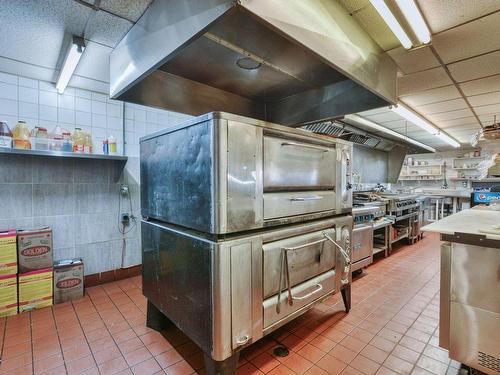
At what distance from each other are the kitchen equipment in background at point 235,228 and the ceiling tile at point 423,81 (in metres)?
1.52

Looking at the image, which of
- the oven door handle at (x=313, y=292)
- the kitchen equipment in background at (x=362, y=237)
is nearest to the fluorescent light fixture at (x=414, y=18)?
the oven door handle at (x=313, y=292)

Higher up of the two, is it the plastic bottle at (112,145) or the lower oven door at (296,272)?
the plastic bottle at (112,145)

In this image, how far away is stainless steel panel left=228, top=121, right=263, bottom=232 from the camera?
1373 mm

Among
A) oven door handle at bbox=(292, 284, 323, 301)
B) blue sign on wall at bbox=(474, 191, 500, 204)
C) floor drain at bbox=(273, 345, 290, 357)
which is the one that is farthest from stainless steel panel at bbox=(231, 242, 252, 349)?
blue sign on wall at bbox=(474, 191, 500, 204)

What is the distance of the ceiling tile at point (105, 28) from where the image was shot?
1751 millimetres

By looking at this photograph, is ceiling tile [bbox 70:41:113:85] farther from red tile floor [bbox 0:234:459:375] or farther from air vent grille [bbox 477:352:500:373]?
air vent grille [bbox 477:352:500:373]


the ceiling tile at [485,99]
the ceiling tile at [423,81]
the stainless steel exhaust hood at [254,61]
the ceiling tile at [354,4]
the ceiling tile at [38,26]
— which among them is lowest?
the stainless steel exhaust hood at [254,61]

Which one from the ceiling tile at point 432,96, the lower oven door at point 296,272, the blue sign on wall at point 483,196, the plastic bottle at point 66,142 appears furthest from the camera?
the blue sign on wall at point 483,196

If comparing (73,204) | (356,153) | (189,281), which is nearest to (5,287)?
(73,204)

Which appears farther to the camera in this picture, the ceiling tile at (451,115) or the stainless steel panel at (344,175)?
the ceiling tile at (451,115)

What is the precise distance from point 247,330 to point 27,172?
2.93 m

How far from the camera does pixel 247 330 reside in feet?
4.79

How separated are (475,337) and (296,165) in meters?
1.57

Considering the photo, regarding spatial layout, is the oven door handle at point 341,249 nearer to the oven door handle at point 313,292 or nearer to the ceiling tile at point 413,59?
the oven door handle at point 313,292
